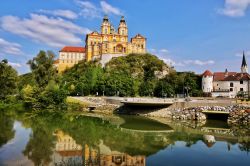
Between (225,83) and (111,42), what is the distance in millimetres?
44829

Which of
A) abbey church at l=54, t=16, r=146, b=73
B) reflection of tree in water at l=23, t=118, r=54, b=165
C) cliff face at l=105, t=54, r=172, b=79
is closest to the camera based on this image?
reflection of tree in water at l=23, t=118, r=54, b=165

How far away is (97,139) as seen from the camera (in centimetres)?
3075

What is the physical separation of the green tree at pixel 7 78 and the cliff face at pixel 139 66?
112 feet

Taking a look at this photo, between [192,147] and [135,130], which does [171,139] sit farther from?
[135,130]

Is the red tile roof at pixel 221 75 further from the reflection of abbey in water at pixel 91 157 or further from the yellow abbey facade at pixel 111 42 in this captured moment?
the reflection of abbey in water at pixel 91 157

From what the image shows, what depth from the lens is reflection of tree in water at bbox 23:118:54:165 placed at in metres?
21.1

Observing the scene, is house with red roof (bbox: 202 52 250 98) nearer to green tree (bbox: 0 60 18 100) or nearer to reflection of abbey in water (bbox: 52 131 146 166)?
green tree (bbox: 0 60 18 100)

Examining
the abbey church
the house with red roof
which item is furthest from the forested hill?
the house with red roof

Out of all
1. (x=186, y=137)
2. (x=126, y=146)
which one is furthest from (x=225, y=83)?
(x=126, y=146)

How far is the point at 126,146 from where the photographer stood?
27.2 meters

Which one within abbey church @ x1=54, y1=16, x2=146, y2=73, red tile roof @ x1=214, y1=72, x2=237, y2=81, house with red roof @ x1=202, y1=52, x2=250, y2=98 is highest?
abbey church @ x1=54, y1=16, x2=146, y2=73

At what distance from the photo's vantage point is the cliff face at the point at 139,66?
9688 centimetres

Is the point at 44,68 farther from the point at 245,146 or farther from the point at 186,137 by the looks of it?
the point at 245,146

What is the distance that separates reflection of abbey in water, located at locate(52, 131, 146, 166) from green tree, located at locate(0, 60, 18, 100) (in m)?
47.2
